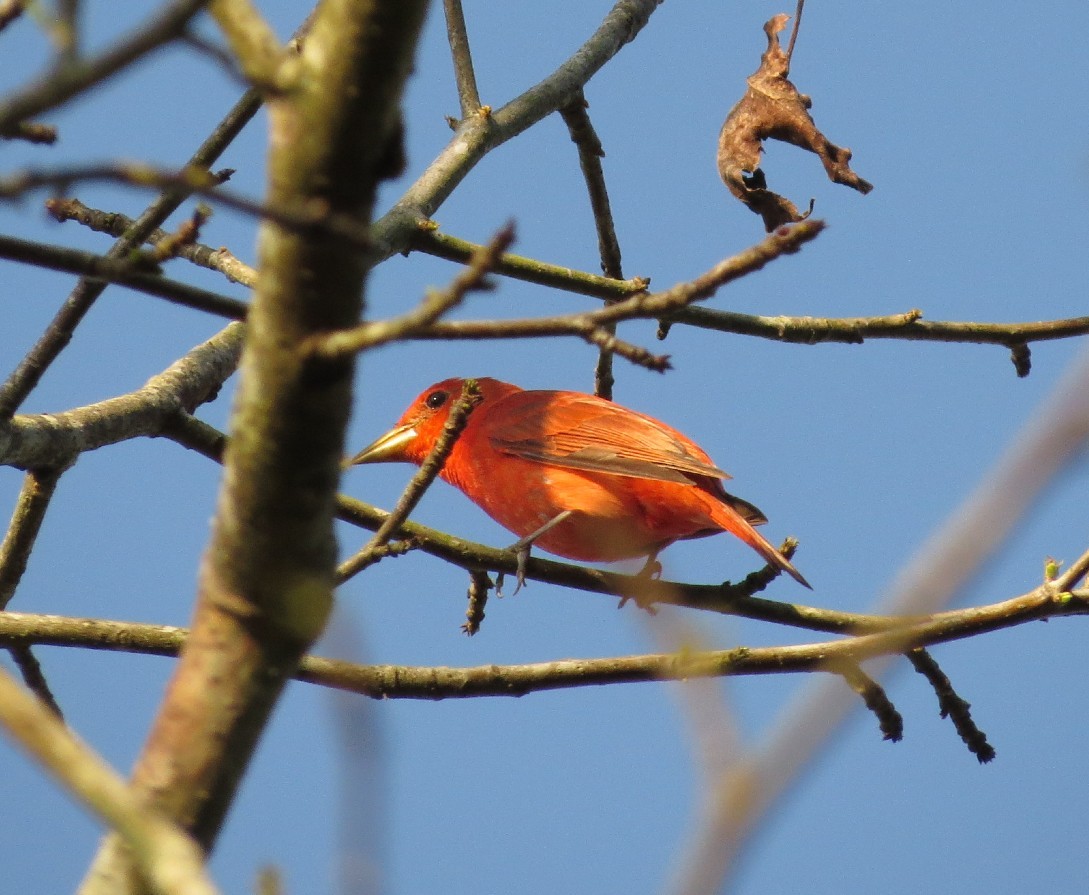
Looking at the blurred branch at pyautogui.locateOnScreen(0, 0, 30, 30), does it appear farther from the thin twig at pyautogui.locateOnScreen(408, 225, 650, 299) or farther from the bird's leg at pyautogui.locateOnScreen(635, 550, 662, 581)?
the bird's leg at pyautogui.locateOnScreen(635, 550, 662, 581)

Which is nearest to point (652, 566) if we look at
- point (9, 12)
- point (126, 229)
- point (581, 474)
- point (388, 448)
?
point (581, 474)

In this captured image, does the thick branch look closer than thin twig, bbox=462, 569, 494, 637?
Yes

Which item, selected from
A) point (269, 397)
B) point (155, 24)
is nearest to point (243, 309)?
point (269, 397)

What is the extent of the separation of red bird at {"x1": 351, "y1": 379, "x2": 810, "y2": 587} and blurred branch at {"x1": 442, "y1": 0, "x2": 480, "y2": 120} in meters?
1.28

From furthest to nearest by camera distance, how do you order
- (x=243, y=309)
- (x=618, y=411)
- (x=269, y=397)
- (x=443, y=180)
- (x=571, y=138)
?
(x=618, y=411) < (x=571, y=138) < (x=443, y=180) < (x=243, y=309) < (x=269, y=397)

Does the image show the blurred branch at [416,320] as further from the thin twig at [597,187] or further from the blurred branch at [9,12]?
the thin twig at [597,187]

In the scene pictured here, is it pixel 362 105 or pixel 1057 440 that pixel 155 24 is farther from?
pixel 1057 440

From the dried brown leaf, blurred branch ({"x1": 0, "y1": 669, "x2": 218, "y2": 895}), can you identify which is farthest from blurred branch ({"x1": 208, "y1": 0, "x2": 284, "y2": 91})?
the dried brown leaf

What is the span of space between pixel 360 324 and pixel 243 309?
16.9 inches

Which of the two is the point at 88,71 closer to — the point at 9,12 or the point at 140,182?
the point at 140,182

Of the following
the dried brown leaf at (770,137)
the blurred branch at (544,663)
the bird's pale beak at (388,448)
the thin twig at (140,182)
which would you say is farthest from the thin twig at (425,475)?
the bird's pale beak at (388,448)

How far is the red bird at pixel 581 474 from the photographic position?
20.5ft

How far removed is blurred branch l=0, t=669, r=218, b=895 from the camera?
1.40 meters

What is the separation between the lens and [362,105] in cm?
174
